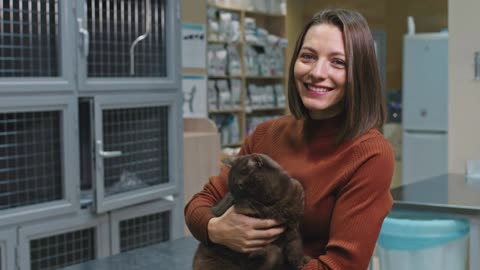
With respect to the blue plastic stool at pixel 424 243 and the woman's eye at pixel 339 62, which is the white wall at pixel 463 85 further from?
the woman's eye at pixel 339 62

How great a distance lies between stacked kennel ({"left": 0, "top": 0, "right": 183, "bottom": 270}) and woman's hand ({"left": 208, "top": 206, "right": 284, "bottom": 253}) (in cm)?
148

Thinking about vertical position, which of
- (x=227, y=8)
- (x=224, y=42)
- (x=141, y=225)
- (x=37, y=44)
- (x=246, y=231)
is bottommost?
(x=141, y=225)

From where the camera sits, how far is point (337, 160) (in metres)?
1.26

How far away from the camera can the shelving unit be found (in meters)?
5.61

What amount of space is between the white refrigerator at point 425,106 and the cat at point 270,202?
4930 mm

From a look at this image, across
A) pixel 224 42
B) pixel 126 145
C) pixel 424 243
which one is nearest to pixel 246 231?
pixel 424 243

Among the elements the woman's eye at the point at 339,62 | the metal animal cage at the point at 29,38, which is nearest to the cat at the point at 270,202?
the woman's eye at the point at 339,62

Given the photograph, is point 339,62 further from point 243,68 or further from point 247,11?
point 247,11

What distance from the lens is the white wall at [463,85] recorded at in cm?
325

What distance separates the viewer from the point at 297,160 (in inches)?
52.1

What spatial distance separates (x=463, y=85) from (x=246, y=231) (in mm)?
2455

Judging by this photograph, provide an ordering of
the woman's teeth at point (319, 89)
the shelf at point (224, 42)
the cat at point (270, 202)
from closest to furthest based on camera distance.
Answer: the cat at point (270, 202) < the woman's teeth at point (319, 89) < the shelf at point (224, 42)

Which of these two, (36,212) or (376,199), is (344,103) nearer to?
(376,199)

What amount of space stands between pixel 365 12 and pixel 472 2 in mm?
3981
